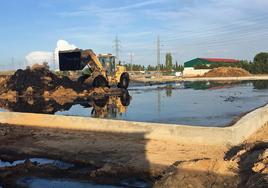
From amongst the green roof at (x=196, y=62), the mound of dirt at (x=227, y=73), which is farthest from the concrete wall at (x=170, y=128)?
the green roof at (x=196, y=62)

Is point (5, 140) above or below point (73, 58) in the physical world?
below

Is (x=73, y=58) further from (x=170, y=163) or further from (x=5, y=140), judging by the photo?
(x=170, y=163)

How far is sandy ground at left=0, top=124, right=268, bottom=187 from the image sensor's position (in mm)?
7094

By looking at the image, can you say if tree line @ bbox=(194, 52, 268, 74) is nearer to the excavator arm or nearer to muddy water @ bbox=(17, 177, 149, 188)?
the excavator arm

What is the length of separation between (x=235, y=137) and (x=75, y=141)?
14.5 ft

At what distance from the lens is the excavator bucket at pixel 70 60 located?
28.3m

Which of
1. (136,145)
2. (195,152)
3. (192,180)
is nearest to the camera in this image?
(192,180)

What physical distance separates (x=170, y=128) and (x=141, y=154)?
144cm

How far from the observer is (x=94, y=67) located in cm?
2886

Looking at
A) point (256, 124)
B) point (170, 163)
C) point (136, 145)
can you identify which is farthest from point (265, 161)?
point (256, 124)

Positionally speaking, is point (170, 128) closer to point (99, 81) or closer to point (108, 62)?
point (99, 81)

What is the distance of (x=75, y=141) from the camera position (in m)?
11.2

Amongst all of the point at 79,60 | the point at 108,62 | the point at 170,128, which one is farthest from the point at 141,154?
the point at 108,62

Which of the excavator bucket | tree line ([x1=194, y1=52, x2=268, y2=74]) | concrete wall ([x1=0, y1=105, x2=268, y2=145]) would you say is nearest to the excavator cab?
the excavator bucket
